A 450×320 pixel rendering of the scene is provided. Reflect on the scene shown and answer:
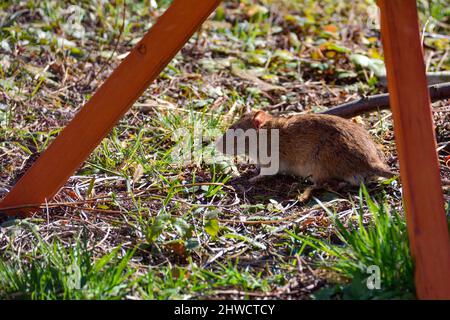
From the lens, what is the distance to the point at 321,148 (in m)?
4.61

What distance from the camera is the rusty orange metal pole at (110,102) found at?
3369 millimetres

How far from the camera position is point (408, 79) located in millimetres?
2918

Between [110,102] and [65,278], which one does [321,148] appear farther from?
[65,278]

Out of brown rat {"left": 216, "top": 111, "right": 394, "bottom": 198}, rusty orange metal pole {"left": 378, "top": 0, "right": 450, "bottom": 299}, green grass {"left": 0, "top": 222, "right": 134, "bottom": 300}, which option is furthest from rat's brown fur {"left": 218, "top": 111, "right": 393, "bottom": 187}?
green grass {"left": 0, "top": 222, "right": 134, "bottom": 300}

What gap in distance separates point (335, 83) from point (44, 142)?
251 centimetres

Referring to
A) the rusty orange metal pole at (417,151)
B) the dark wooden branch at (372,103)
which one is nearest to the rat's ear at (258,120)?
the dark wooden branch at (372,103)

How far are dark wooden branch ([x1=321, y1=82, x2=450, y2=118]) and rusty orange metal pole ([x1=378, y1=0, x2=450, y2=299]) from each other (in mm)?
2022

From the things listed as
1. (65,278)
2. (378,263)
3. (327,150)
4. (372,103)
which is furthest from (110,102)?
(372,103)

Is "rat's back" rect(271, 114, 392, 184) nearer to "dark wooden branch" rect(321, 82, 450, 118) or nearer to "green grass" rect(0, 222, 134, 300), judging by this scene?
"dark wooden branch" rect(321, 82, 450, 118)

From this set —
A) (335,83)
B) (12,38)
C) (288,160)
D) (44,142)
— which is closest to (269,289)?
(288,160)

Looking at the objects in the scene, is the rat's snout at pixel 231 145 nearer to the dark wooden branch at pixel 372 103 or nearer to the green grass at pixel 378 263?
the dark wooden branch at pixel 372 103

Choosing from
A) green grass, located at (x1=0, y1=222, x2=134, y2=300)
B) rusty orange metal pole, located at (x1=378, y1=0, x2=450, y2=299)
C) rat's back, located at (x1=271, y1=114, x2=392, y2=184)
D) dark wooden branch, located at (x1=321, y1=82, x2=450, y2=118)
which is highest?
dark wooden branch, located at (x1=321, y1=82, x2=450, y2=118)

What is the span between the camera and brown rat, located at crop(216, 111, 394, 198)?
4426mm

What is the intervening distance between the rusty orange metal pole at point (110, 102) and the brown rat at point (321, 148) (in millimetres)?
1390
